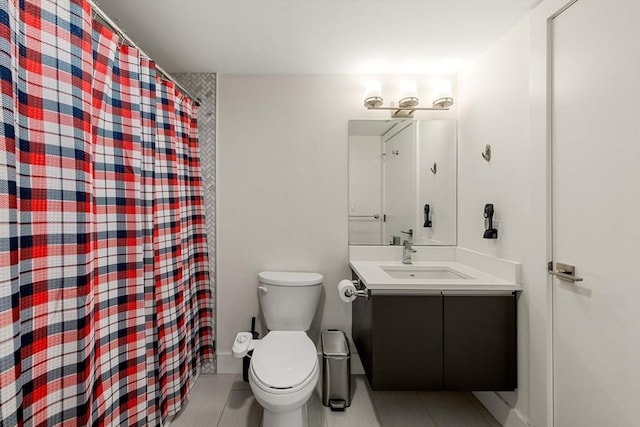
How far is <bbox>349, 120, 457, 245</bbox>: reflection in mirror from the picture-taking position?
2336 millimetres

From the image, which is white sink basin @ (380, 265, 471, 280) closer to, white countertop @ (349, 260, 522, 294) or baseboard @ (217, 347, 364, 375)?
white countertop @ (349, 260, 522, 294)

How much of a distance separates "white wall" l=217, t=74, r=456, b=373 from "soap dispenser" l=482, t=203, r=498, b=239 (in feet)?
2.84

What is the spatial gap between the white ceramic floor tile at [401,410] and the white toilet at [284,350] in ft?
1.62

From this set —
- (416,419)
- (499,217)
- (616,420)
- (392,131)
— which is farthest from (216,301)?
(616,420)

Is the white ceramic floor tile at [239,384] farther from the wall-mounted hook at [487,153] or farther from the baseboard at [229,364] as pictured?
the wall-mounted hook at [487,153]

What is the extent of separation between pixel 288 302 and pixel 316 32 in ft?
5.47

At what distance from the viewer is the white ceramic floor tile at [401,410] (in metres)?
1.82

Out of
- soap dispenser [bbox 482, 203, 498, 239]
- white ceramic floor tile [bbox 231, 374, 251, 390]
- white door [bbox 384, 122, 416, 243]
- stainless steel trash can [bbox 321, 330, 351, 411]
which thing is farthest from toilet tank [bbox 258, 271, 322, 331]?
soap dispenser [bbox 482, 203, 498, 239]

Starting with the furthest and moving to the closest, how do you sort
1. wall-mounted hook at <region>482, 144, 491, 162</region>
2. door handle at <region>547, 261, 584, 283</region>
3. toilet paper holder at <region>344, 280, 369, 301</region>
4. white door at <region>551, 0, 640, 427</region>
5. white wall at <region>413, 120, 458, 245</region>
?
white wall at <region>413, 120, 458, 245</region> → wall-mounted hook at <region>482, 144, 491, 162</region> → toilet paper holder at <region>344, 280, 369, 301</region> → door handle at <region>547, 261, 584, 283</region> → white door at <region>551, 0, 640, 427</region>

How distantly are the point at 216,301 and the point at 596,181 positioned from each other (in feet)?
7.58

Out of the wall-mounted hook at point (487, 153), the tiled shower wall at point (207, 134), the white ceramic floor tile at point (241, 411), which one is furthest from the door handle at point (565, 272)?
the tiled shower wall at point (207, 134)

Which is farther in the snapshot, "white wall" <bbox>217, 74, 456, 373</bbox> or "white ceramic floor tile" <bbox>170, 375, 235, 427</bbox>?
"white wall" <bbox>217, 74, 456, 373</bbox>

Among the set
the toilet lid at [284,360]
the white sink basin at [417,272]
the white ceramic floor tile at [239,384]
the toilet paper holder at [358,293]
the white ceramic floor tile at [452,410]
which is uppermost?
the white sink basin at [417,272]

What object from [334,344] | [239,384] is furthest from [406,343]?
[239,384]
